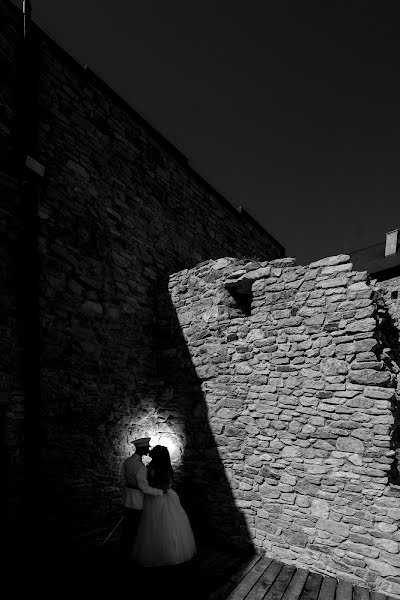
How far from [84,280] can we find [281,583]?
5.17m

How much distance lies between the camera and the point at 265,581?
4336 millimetres

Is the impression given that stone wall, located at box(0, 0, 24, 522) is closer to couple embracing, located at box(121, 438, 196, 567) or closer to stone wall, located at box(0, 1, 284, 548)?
stone wall, located at box(0, 1, 284, 548)

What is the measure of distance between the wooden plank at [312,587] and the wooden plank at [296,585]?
1.9 inches

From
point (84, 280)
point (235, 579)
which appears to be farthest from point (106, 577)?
point (84, 280)

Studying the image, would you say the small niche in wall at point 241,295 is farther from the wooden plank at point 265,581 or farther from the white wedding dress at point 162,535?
the wooden plank at point 265,581

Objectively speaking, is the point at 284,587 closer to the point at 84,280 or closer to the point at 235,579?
the point at 235,579

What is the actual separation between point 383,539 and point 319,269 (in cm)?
358

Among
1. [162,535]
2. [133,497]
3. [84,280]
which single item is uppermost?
[84,280]

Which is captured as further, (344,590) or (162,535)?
(162,535)

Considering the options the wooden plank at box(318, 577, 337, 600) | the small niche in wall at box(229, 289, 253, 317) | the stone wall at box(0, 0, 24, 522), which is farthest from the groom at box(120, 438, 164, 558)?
the small niche in wall at box(229, 289, 253, 317)

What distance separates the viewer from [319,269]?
5285 millimetres

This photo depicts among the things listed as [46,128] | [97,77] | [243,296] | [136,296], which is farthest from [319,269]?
[97,77]

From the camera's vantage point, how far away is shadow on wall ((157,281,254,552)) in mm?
5453

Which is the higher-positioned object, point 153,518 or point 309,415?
point 309,415
